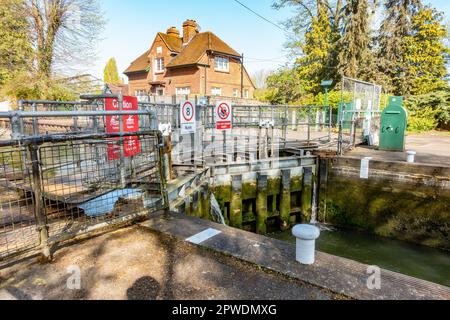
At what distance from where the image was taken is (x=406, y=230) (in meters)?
7.48

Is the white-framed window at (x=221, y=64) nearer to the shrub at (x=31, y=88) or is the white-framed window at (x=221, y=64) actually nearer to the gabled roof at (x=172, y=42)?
the gabled roof at (x=172, y=42)

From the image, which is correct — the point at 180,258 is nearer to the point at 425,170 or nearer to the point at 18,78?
the point at 425,170

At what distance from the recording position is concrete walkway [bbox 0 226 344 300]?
226 centimetres

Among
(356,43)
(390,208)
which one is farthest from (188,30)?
(390,208)

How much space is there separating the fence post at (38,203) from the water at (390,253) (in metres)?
6.08

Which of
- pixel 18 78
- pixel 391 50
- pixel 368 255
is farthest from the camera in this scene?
pixel 391 50

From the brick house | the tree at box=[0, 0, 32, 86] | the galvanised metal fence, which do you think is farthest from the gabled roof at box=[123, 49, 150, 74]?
the galvanised metal fence

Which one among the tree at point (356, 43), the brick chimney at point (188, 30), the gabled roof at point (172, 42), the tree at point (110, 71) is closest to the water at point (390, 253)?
the tree at point (356, 43)

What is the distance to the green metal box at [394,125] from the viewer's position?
949cm

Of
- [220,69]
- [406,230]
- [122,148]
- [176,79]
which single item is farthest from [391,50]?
[122,148]

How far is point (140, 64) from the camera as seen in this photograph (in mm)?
35750

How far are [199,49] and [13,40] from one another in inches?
664

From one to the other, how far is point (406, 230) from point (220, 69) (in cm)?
2644

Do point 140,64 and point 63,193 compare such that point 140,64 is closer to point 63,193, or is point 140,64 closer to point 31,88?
point 31,88
